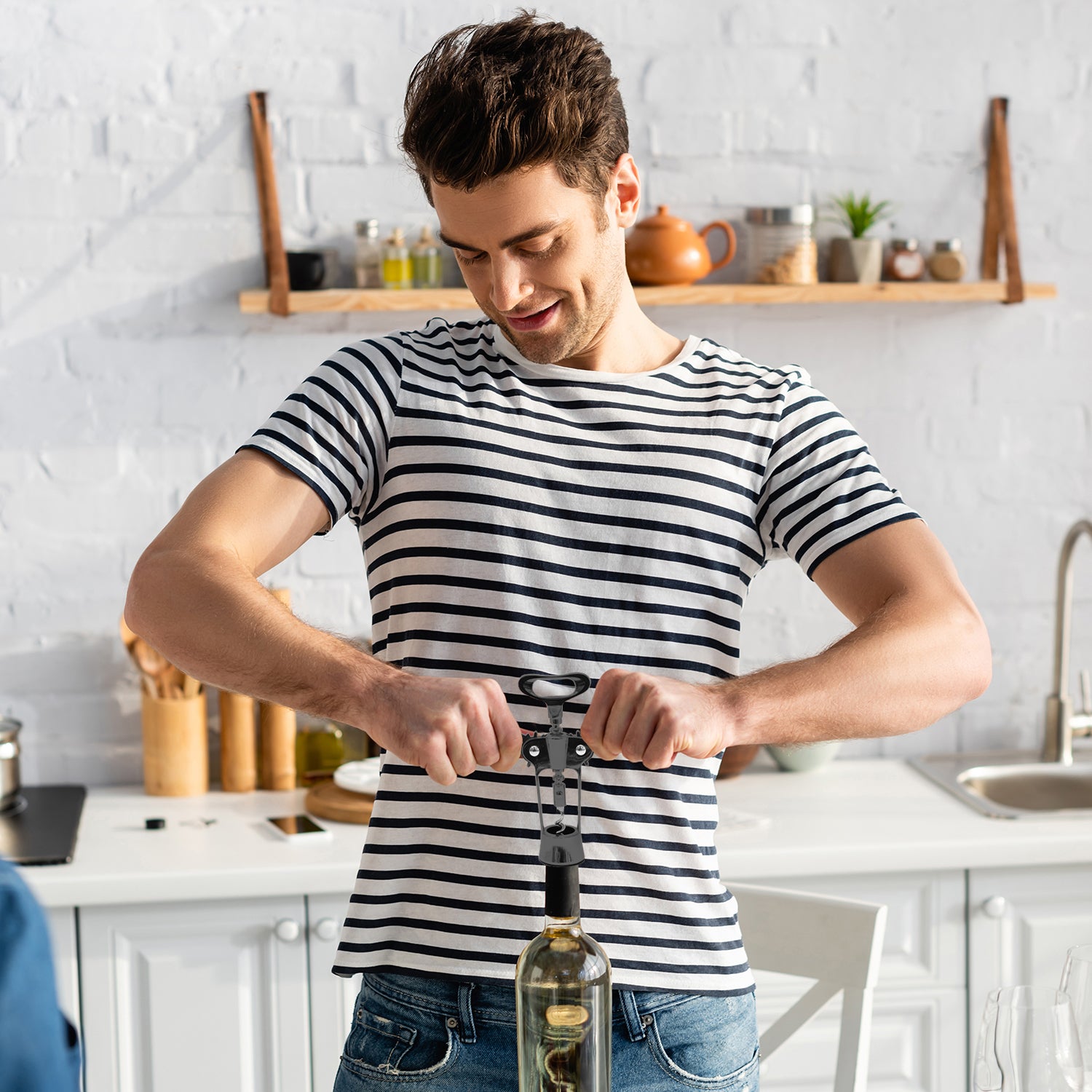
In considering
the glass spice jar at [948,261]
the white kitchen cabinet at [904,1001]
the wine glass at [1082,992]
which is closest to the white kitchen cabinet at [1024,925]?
the white kitchen cabinet at [904,1001]

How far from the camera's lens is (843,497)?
1.24m

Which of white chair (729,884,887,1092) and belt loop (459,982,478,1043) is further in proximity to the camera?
white chair (729,884,887,1092)

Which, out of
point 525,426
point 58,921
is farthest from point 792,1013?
Answer: point 58,921

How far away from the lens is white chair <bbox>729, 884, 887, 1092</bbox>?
1.52 m

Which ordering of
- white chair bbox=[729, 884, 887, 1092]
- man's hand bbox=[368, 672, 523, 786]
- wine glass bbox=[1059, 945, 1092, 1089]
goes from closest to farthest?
man's hand bbox=[368, 672, 523, 786] → wine glass bbox=[1059, 945, 1092, 1089] → white chair bbox=[729, 884, 887, 1092]

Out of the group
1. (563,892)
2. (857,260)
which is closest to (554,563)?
(563,892)

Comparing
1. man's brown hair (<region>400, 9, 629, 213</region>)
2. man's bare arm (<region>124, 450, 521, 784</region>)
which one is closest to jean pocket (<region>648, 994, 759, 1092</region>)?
man's bare arm (<region>124, 450, 521, 784</region>)

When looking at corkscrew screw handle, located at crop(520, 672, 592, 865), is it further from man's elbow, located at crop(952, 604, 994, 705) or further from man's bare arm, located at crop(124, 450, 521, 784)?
man's elbow, located at crop(952, 604, 994, 705)

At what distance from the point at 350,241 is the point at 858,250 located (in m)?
0.94

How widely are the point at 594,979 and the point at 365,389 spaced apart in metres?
0.62

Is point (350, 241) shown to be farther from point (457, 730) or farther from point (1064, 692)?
point (457, 730)

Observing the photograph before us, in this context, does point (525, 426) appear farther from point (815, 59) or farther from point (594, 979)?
point (815, 59)

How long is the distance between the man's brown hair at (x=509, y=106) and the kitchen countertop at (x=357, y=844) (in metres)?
1.20

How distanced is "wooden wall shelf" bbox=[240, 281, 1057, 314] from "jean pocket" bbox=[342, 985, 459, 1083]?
1.45 m
